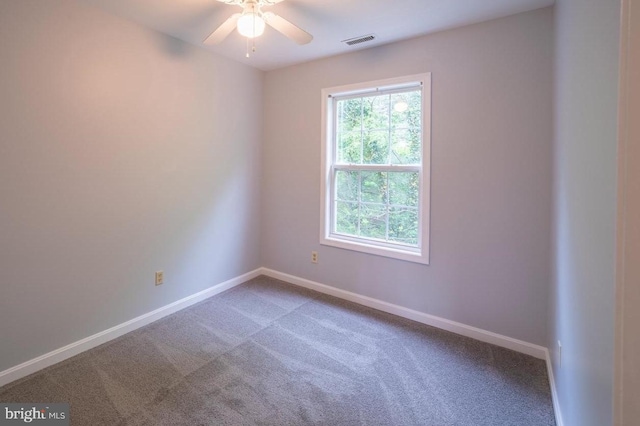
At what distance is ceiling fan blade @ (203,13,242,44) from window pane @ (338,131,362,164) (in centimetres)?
152

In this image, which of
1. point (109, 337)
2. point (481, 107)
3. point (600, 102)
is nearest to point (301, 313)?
point (109, 337)

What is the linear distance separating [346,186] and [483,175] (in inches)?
52.0

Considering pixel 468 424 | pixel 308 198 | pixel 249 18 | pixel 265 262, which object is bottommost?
pixel 468 424

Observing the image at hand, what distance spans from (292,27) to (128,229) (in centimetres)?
199

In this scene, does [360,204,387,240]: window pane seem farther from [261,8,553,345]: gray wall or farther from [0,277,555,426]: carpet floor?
[0,277,555,426]: carpet floor

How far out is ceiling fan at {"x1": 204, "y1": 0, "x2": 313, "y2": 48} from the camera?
1854mm

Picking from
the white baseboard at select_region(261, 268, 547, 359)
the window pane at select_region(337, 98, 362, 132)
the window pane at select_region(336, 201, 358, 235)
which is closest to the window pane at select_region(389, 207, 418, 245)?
the window pane at select_region(336, 201, 358, 235)

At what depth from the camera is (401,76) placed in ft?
8.89

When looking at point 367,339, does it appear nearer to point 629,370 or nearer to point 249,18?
point 629,370

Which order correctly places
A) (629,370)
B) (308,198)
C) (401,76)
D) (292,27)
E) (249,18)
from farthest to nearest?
1. (308,198)
2. (401,76)
3. (292,27)
4. (249,18)
5. (629,370)

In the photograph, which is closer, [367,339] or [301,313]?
[367,339]

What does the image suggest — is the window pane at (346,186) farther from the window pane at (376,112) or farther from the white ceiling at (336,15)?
the white ceiling at (336,15)

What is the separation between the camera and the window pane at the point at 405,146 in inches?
109

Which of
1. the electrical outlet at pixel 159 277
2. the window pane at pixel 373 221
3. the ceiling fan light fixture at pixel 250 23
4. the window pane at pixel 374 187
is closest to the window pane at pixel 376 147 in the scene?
the window pane at pixel 374 187
